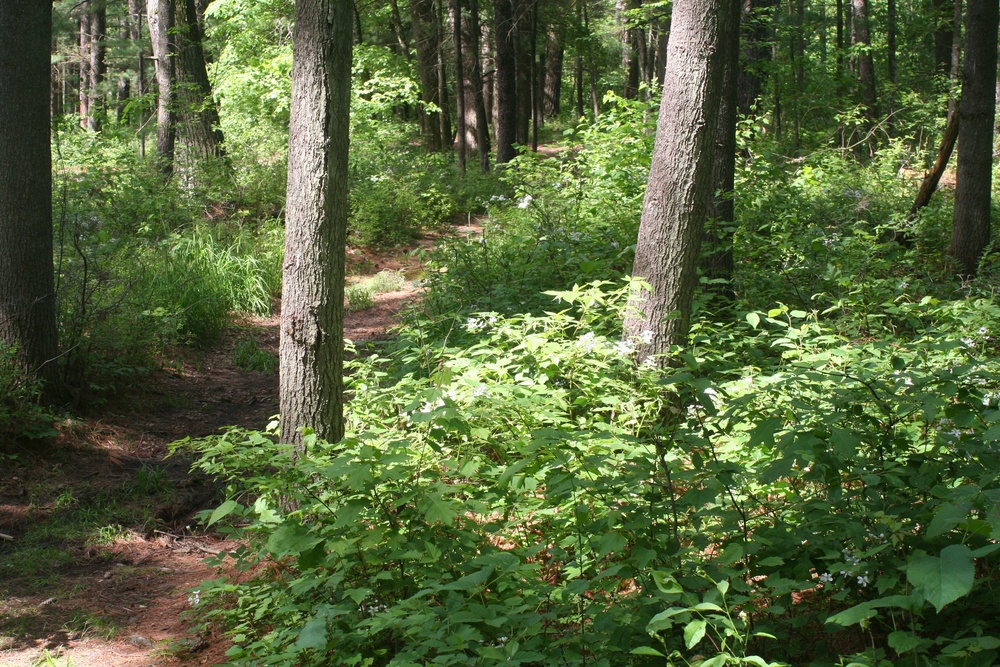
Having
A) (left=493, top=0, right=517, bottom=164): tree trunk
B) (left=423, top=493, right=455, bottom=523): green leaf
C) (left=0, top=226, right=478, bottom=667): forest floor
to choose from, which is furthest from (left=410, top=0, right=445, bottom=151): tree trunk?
(left=423, top=493, right=455, bottom=523): green leaf

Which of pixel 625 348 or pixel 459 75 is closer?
pixel 625 348

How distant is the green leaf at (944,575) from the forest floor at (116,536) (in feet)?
10.2

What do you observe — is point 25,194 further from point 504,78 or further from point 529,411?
point 504,78

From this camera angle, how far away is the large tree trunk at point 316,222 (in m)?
4.52

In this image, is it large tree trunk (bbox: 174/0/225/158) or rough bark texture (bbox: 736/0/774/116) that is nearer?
rough bark texture (bbox: 736/0/774/116)

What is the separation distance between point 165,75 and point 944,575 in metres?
14.8

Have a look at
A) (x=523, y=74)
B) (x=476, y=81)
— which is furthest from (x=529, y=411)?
(x=523, y=74)

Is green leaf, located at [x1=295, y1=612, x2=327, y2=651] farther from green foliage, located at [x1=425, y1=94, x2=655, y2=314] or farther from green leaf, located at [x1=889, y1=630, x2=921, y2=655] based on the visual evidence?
green foliage, located at [x1=425, y1=94, x2=655, y2=314]

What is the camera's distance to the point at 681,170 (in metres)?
5.23

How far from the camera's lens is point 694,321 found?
6.27 m

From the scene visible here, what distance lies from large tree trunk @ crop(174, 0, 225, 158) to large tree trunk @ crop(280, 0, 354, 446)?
954 cm

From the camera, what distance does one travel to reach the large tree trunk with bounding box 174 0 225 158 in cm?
1334

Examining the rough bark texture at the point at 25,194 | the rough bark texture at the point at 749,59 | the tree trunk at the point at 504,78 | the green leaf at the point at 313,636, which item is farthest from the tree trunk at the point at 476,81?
the green leaf at the point at 313,636

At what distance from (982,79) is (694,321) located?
5.14 metres
